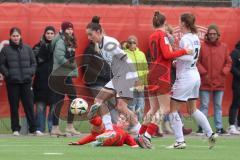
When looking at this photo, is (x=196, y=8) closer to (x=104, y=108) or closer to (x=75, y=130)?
(x=75, y=130)

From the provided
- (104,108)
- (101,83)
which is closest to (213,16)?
(101,83)

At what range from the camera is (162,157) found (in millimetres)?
12680

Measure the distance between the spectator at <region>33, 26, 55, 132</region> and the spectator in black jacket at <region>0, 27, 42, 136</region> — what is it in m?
0.42

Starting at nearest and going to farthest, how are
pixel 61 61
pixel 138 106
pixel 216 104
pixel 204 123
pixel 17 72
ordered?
pixel 204 123, pixel 17 72, pixel 61 61, pixel 138 106, pixel 216 104

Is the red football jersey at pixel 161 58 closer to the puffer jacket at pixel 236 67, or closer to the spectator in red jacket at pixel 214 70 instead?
the spectator in red jacket at pixel 214 70

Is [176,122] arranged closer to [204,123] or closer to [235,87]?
[204,123]

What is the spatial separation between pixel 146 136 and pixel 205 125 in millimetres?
1053

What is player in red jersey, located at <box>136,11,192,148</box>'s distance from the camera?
1436cm

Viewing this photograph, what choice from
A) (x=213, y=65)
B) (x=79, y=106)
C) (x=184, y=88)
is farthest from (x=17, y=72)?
(x=184, y=88)

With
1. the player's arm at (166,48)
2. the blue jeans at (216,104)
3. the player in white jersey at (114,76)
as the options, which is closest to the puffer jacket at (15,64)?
the player in white jersey at (114,76)

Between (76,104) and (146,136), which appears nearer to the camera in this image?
(146,136)

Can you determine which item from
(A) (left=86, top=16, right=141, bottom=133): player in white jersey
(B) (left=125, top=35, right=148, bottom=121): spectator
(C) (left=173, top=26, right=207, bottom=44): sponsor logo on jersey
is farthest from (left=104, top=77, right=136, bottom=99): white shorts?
(C) (left=173, top=26, right=207, bottom=44): sponsor logo on jersey

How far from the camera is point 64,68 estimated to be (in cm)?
1919

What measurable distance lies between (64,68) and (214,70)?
3.63 meters
